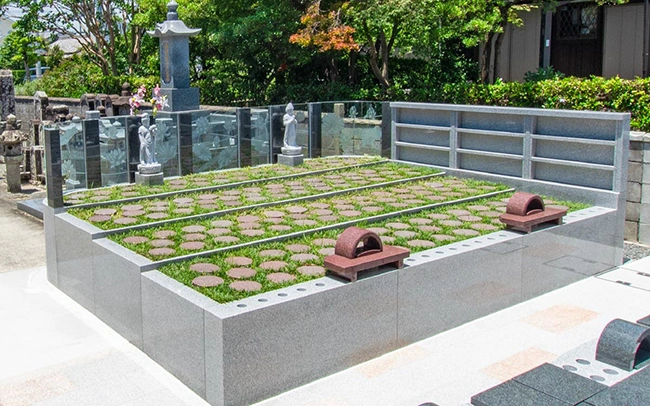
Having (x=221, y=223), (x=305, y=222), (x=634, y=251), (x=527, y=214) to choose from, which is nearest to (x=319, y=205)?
(x=305, y=222)

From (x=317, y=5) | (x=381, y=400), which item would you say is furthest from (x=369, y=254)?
(x=317, y=5)

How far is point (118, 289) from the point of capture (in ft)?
23.4

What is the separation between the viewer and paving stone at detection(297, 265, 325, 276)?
6637 millimetres

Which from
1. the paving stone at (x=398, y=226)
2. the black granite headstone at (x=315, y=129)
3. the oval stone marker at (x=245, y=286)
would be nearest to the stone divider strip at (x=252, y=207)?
the paving stone at (x=398, y=226)

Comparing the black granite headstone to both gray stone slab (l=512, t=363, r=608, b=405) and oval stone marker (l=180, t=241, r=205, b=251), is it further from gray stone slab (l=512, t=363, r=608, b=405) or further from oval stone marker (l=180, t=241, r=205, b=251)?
gray stone slab (l=512, t=363, r=608, b=405)

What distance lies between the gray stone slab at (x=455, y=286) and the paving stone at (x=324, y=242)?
3.60 ft

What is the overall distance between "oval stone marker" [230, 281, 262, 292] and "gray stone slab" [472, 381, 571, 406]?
3.50 meters

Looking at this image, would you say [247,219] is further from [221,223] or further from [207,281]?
[207,281]

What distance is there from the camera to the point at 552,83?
562 inches

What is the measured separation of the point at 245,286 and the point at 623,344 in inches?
141

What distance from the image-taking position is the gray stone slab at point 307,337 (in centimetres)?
554

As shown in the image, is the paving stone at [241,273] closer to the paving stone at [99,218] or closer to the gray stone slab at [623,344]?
the paving stone at [99,218]

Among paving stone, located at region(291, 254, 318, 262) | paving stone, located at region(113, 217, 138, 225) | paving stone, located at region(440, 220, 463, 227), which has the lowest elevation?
paving stone, located at region(291, 254, 318, 262)

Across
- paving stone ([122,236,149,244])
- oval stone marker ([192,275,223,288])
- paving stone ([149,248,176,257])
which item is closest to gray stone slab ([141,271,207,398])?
oval stone marker ([192,275,223,288])
